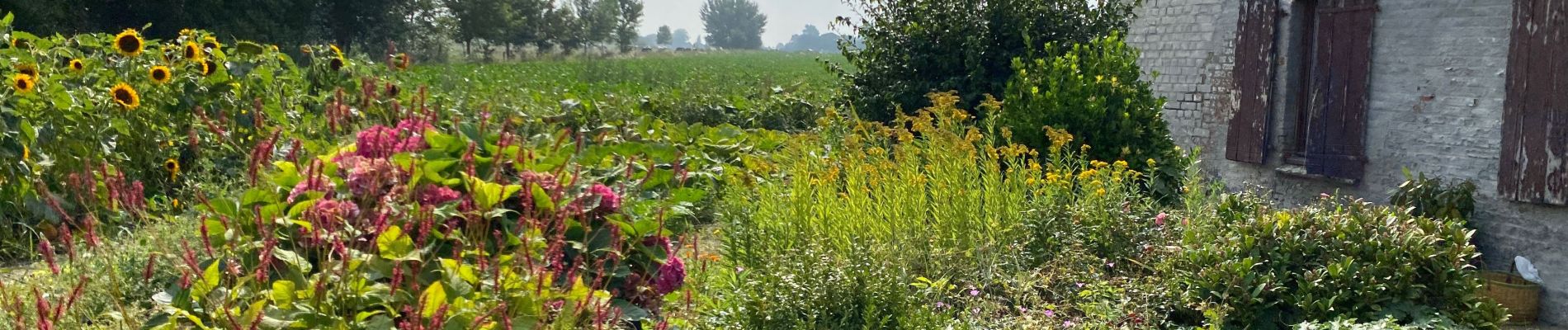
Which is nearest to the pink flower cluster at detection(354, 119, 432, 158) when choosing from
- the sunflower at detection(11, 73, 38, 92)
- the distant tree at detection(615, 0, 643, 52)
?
the sunflower at detection(11, 73, 38, 92)

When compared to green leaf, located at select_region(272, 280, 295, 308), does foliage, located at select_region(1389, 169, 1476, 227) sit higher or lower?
lower

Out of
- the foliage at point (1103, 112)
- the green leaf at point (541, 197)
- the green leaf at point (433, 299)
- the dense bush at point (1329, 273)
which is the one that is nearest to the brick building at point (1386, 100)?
the foliage at point (1103, 112)

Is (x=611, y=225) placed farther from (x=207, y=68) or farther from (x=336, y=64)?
(x=336, y=64)

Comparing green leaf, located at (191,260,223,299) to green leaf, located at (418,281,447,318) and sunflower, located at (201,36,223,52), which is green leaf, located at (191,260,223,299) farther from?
sunflower, located at (201,36,223,52)

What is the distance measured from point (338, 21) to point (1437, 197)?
32.8m

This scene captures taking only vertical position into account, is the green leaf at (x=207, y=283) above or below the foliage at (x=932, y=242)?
above

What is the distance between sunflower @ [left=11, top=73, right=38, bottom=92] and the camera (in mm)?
5785

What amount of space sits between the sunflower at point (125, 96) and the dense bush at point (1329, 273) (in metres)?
5.18

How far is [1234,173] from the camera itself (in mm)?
8266

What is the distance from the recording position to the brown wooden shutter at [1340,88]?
712cm

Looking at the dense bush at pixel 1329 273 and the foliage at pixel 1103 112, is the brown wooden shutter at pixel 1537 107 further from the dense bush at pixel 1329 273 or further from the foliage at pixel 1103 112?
the foliage at pixel 1103 112

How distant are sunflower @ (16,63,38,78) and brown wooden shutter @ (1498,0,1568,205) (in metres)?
7.38

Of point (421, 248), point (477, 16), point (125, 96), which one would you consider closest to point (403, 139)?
point (421, 248)

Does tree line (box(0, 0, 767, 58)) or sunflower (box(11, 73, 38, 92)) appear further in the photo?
tree line (box(0, 0, 767, 58))
